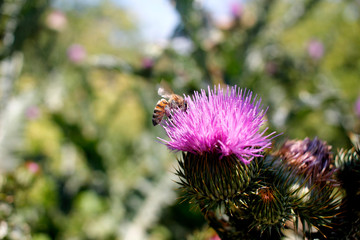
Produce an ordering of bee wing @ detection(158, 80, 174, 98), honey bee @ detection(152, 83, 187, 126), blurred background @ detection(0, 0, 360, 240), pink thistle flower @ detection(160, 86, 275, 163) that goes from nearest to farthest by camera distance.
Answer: pink thistle flower @ detection(160, 86, 275, 163) < honey bee @ detection(152, 83, 187, 126) < bee wing @ detection(158, 80, 174, 98) < blurred background @ detection(0, 0, 360, 240)

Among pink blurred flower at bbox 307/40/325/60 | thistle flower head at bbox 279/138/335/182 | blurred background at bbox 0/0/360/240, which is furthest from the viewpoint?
pink blurred flower at bbox 307/40/325/60

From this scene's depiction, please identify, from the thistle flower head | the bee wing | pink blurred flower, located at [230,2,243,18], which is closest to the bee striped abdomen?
the bee wing

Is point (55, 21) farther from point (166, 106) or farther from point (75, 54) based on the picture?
point (166, 106)

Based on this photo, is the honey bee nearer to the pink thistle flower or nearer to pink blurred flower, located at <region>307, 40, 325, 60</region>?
the pink thistle flower

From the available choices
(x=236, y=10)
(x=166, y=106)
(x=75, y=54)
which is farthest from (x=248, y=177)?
(x=75, y=54)

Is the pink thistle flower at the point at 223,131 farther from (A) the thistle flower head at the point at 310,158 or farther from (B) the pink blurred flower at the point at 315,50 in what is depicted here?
(B) the pink blurred flower at the point at 315,50

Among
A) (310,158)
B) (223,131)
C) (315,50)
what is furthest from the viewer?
(315,50)

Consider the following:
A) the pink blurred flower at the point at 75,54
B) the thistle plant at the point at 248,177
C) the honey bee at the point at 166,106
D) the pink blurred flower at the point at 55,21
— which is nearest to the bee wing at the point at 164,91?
the honey bee at the point at 166,106

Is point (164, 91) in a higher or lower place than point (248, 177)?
higher
